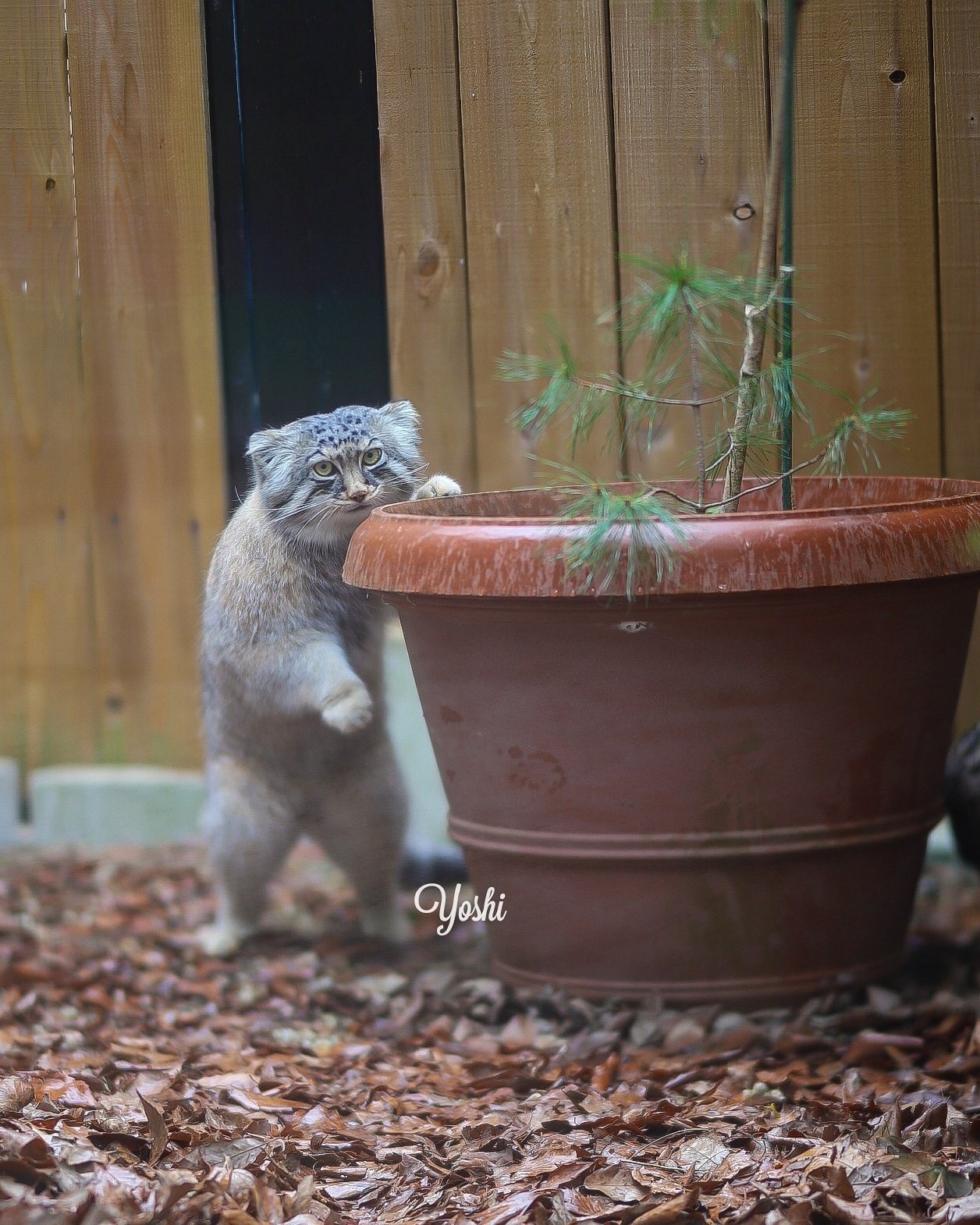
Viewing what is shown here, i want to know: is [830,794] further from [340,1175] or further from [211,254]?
[211,254]

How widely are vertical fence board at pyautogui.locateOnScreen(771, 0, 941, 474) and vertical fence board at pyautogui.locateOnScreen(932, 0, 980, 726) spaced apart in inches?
0.9

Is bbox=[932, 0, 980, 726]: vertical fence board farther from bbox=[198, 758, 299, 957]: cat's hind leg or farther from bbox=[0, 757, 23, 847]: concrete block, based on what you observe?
bbox=[0, 757, 23, 847]: concrete block

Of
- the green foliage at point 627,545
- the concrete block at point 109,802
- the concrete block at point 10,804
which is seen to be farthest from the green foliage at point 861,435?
the concrete block at point 10,804

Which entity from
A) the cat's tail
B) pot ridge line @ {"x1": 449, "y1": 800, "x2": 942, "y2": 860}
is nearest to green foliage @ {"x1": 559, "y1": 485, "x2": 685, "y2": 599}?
pot ridge line @ {"x1": 449, "y1": 800, "x2": 942, "y2": 860}

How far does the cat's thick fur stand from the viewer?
2377 mm

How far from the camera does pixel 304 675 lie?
7.79 feet

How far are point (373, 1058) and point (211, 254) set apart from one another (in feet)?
4.98

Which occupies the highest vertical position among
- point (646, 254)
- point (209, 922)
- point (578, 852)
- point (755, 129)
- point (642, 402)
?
point (755, 129)

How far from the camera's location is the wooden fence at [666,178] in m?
2.42

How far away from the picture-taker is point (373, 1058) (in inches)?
86.4

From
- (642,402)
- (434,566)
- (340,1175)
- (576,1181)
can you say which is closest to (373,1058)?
(340,1175)

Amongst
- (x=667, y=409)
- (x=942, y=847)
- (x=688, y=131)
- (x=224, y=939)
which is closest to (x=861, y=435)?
(x=667, y=409)

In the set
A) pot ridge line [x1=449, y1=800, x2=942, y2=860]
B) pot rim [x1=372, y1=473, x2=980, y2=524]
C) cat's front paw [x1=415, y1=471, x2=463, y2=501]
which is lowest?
pot ridge line [x1=449, y1=800, x2=942, y2=860]

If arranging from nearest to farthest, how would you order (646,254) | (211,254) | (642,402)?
(642,402)
(211,254)
(646,254)
